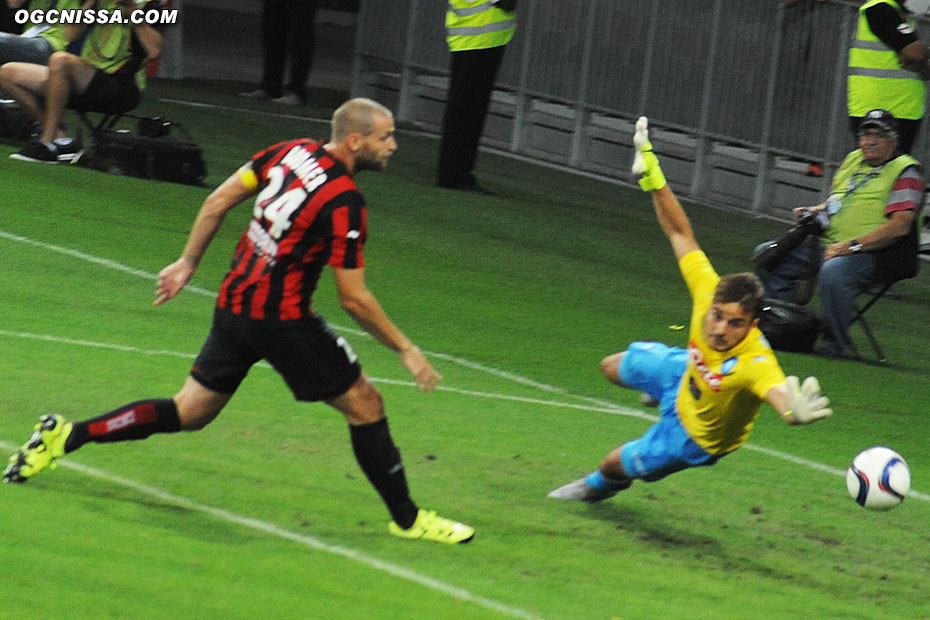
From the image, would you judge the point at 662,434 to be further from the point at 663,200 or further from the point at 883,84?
the point at 883,84

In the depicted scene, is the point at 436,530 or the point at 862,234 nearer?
the point at 436,530

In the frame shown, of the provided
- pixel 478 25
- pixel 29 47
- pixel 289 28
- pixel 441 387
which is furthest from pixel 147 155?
pixel 289 28

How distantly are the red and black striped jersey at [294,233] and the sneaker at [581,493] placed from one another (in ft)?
5.73

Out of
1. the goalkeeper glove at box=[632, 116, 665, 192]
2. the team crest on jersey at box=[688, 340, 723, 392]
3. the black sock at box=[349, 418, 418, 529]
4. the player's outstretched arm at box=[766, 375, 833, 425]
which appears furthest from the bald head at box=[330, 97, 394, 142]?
the player's outstretched arm at box=[766, 375, 833, 425]

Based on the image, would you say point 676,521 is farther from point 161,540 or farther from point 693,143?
point 693,143

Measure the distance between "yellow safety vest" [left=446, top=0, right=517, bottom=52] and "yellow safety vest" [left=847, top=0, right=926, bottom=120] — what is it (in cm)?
353

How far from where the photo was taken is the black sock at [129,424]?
6227mm

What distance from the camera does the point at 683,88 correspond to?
17656mm

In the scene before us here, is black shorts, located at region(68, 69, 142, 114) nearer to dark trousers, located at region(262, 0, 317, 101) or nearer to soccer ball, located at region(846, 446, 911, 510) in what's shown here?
dark trousers, located at region(262, 0, 317, 101)

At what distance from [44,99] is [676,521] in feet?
29.4

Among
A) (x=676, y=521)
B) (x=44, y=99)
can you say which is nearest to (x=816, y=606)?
(x=676, y=521)

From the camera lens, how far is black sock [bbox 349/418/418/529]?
6004 mm

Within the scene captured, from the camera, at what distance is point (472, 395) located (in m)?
8.83

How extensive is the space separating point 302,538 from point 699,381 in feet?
6.01
